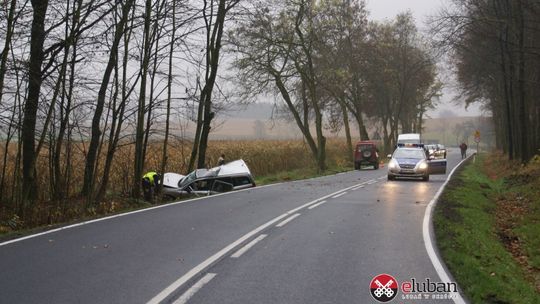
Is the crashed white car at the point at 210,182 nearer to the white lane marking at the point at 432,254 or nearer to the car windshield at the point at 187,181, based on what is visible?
the car windshield at the point at 187,181

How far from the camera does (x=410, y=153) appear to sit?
1028 inches

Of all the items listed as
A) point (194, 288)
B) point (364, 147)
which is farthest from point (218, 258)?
point (364, 147)

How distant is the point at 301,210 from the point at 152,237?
5.16 meters

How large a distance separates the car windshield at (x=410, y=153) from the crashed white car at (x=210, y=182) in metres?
9.15

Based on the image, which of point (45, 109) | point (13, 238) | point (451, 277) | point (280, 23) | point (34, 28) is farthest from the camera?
point (280, 23)

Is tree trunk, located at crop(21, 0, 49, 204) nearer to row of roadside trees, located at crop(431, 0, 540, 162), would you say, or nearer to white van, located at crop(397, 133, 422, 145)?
row of roadside trees, located at crop(431, 0, 540, 162)

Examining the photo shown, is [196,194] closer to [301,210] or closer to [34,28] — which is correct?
[301,210]

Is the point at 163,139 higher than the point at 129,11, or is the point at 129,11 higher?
the point at 129,11

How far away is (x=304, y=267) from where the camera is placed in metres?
7.45

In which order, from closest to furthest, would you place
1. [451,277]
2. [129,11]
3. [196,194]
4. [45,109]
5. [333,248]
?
[451,277] → [333,248] → [45,109] → [129,11] → [196,194]

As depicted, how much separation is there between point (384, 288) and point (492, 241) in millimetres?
→ 5511

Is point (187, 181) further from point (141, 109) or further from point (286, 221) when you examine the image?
point (286, 221)

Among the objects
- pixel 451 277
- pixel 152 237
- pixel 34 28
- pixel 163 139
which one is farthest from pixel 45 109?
pixel 451 277

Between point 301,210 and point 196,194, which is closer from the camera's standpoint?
point 301,210
